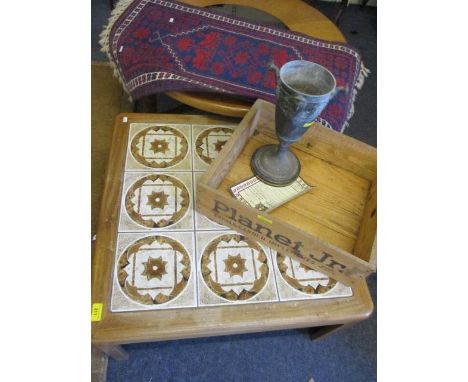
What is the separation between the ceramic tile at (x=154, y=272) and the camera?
0.63m

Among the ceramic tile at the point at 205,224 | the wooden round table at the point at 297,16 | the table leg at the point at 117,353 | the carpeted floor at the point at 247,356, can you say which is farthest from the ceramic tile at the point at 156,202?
the wooden round table at the point at 297,16

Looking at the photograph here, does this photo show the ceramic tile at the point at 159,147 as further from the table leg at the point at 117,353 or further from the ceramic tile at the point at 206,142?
the table leg at the point at 117,353

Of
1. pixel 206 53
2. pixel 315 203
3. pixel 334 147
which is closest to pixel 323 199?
pixel 315 203

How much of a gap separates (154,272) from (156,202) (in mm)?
169

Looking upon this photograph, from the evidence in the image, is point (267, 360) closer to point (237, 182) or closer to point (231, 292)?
point (231, 292)

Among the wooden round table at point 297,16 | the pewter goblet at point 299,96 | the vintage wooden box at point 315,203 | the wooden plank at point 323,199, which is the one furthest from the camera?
the wooden round table at point 297,16

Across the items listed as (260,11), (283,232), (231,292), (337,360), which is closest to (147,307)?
(231,292)

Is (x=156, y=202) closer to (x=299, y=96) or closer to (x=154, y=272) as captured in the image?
(x=154, y=272)

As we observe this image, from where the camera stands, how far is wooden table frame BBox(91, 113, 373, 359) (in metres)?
0.60

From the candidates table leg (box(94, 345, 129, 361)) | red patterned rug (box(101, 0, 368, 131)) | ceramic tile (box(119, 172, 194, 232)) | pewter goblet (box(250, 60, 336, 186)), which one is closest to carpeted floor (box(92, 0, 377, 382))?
table leg (box(94, 345, 129, 361))

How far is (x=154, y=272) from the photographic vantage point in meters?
0.66

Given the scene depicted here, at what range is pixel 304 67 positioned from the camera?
60 centimetres

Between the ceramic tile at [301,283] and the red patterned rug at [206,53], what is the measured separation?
40cm

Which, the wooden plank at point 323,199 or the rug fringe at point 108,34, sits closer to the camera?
the wooden plank at point 323,199
